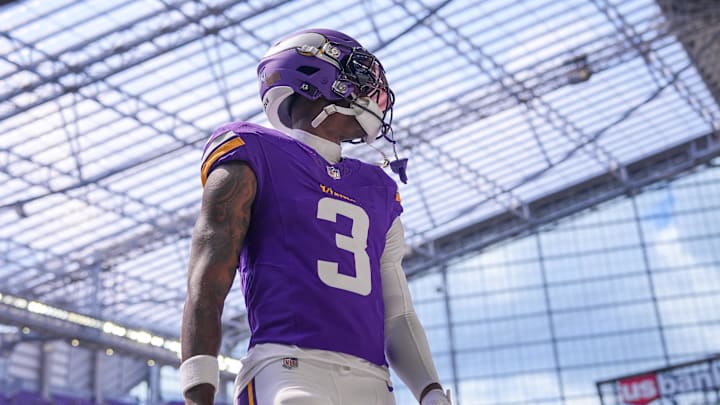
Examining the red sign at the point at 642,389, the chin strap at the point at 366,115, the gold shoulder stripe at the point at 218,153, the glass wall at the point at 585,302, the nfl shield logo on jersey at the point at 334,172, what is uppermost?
the glass wall at the point at 585,302

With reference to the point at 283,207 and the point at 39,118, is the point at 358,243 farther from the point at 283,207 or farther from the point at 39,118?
the point at 39,118

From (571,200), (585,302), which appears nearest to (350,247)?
(585,302)

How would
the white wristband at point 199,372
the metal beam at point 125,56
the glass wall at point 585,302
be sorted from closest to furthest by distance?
the white wristband at point 199,372 → the metal beam at point 125,56 → the glass wall at point 585,302

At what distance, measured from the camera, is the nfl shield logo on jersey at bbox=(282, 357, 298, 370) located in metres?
2.35

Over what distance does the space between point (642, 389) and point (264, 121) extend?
11473 millimetres

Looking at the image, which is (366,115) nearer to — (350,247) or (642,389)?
(350,247)

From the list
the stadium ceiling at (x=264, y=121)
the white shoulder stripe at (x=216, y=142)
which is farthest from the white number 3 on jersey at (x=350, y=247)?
the stadium ceiling at (x=264, y=121)

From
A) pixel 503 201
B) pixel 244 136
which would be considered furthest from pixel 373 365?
pixel 503 201

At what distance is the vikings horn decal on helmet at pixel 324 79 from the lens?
2.81 metres

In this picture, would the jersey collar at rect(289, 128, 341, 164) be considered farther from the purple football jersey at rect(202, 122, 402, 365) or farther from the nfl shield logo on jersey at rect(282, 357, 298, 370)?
the nfl shield logo on jersey at rect(282, 357, 298, 370)

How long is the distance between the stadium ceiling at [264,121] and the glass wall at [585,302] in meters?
0.99

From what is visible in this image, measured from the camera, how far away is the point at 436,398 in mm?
2680

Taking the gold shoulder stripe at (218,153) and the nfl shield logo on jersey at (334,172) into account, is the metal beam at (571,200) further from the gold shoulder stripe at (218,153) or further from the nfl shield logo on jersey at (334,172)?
the gold shoulder stripe at (218,153)

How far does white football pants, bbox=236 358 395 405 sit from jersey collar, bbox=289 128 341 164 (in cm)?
65
